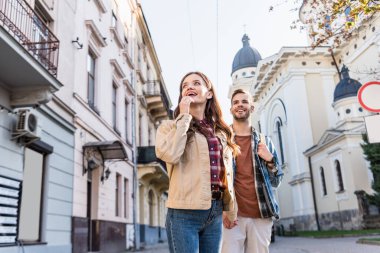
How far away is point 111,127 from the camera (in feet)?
49.9

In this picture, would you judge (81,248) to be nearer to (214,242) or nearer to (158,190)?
(214,242)

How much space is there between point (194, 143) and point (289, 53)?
3438 cm

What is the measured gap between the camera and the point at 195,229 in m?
2.28

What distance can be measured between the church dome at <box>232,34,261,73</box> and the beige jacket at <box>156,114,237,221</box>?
210 ft

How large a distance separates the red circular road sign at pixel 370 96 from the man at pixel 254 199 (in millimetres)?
3262

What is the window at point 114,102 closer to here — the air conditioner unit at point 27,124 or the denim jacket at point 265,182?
the air conditioner unit at point 27,124

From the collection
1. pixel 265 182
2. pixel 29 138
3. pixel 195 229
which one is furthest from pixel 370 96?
pixel 29 138

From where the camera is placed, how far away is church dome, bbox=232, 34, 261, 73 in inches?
2579

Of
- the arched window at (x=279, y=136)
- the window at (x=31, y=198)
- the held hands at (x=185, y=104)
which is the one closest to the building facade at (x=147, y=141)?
the window at (x=31, y=198)

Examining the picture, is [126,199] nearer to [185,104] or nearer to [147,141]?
[147,141]

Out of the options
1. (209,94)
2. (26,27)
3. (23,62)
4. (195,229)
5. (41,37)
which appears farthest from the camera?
(41,37)

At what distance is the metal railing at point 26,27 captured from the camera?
727 centimetres

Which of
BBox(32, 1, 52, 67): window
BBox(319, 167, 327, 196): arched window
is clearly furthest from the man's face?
BBox(319, 167, 327, 196): arched window

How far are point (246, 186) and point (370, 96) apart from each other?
369cm
